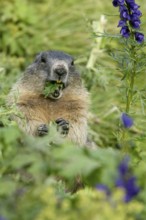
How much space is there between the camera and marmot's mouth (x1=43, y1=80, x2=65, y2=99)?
557cm

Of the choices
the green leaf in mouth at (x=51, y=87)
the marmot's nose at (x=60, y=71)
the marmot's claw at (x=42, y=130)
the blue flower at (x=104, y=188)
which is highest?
the marmot's nose at (x=60, y=71)

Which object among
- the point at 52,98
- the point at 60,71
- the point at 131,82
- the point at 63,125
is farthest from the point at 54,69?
the point at 131,82

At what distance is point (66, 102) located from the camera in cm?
585

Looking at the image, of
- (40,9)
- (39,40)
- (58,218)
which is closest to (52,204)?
(58,218)

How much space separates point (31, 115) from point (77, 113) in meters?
0.40

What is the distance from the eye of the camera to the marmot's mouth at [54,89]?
5.57m

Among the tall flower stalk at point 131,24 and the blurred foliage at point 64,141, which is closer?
the blurred foliage at point 64,141

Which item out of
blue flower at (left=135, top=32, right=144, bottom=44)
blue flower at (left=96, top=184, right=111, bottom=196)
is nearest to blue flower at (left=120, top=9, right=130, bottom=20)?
blue flower at (left=135, top=32, right=144, bottom=44)

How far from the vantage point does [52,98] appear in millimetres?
5781

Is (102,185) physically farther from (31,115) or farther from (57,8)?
(57,8)

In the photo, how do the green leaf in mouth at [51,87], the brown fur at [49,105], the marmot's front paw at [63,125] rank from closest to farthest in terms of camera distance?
the marmot's front paw at [63,125] < the green leaf in mouth at [51,87] < the brown fur at [49,105]

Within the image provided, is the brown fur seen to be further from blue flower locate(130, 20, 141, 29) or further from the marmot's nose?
blue flower locate(130, 20, 141, 29)

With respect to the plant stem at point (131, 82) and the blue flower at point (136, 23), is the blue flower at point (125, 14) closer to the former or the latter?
the blue flower at point (136, 23)

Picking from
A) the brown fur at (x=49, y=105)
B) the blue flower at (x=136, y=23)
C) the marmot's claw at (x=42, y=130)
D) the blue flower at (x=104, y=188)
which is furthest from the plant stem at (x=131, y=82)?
the blue flower at (x=104, y=188)
